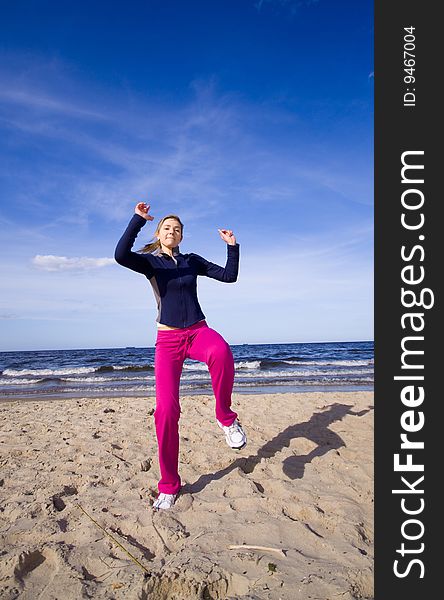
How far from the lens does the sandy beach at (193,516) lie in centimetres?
240

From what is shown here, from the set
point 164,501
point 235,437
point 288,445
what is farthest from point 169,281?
point 288,445

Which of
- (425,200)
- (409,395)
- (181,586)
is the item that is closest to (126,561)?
(181,586)

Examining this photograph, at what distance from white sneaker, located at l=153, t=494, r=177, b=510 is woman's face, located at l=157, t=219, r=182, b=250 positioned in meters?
2.39

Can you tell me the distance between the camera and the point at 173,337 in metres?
3.80

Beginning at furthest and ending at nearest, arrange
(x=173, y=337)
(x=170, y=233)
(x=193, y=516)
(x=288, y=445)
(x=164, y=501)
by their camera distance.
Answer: (x=288, y=445) → (x=170, y=233) → (x=173, y=337) → (x=164, y=501) → (x=193, y=516)

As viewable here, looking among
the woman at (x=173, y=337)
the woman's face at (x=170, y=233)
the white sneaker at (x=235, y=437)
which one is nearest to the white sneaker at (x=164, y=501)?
the woman at (x=173, y=337)

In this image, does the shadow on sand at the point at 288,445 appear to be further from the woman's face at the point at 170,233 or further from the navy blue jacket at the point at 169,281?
the woman's face at the point at 170,233

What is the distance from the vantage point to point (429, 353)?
2.16 metres

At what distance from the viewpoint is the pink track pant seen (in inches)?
140

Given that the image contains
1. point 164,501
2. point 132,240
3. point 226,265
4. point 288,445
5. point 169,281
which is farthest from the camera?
point 288,445

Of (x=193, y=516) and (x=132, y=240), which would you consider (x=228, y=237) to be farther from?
(x=193, y=516)

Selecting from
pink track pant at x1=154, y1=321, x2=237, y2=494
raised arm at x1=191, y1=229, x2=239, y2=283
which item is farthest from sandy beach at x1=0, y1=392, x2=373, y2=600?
raised arm at x1=191, y1=229, x2=239, y2=283

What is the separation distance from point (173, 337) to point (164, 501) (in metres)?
1.47

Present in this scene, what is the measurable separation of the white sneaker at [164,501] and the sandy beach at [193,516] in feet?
0.21
